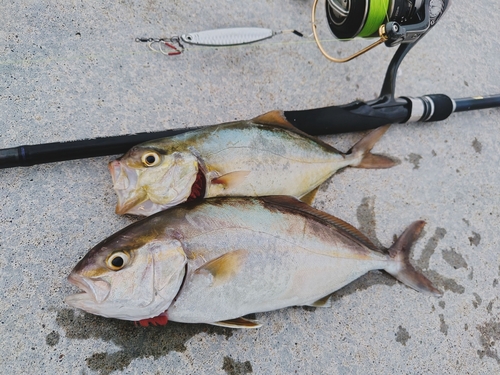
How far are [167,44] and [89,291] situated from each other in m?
1.42

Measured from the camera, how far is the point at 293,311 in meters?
1.89

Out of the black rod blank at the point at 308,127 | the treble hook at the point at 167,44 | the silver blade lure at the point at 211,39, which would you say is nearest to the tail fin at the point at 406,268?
the black rod blank at the point at 308,127

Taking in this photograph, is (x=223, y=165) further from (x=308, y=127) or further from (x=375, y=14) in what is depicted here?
(x=375, y=14)

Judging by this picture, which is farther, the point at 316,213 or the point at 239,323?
the point at 316,213

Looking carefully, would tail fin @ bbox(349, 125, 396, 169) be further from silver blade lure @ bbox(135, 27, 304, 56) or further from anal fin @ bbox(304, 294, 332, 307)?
silver blade lure @ bbox(135, 27, 304, 56)

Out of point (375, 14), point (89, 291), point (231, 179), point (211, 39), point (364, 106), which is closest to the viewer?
point (89, 291)

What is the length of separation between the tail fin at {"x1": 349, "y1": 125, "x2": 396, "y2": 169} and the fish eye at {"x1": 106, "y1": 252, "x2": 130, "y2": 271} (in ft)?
4.22

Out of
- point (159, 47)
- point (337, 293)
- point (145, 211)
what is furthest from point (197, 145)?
point (337, 293)

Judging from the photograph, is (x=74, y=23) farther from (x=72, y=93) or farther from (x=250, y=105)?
(x=250, y=105)

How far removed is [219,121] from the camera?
222 cm

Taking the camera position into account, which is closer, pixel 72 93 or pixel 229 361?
pixel 229 361

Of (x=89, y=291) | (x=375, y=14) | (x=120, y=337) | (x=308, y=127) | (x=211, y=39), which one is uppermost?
(x=375, y=14)

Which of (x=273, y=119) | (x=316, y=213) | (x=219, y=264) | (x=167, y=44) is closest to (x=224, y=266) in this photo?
(x=219, y=264)

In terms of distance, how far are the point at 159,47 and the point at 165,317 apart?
145 centimetres
